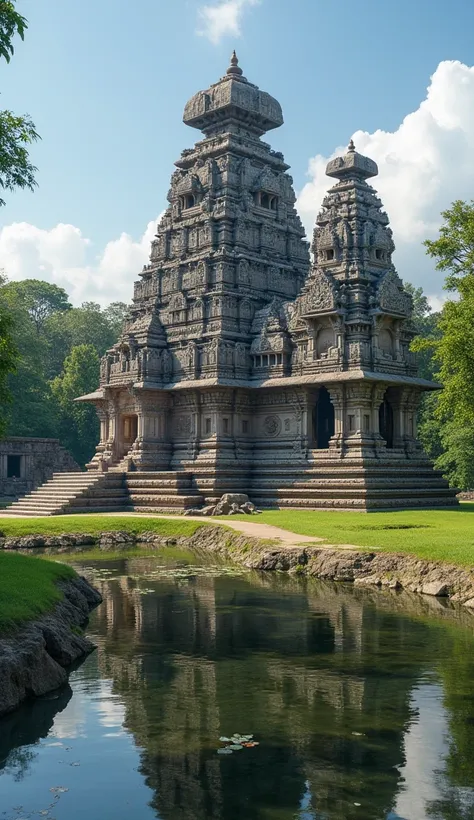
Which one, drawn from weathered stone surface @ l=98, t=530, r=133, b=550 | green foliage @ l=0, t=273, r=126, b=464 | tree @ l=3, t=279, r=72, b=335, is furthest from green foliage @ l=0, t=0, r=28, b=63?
tree @ l=3, t=279, r=72, b=335

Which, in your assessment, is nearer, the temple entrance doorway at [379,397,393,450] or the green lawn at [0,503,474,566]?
the green lawn at [0,503,474,566]

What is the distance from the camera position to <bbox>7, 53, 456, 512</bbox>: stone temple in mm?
36312

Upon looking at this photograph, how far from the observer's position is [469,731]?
31.7 feet

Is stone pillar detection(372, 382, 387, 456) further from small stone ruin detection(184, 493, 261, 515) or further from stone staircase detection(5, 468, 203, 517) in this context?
stone staircase detection(5, 468, 203, 517)

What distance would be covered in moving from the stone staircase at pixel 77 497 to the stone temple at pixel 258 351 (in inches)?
4.3

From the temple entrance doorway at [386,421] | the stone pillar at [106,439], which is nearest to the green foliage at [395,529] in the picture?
the temple entrance doorway at [386,421]

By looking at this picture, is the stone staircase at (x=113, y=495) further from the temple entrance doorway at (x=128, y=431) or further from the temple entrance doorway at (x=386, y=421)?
the temple entrance doorway at (x=386, y=421)

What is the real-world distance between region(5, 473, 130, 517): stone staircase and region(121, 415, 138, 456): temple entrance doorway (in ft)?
13.3

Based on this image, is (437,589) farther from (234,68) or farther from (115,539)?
(234,68)

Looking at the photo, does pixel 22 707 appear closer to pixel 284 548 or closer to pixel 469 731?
pixel 469 731

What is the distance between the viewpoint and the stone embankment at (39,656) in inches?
413

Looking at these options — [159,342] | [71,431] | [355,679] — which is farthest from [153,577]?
[71,431]

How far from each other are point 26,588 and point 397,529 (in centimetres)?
1421

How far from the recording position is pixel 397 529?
84.4 feet
